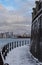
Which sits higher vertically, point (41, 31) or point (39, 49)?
point (41, 31)

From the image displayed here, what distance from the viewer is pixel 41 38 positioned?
67.6 feet

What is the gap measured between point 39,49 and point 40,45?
20.3 inches

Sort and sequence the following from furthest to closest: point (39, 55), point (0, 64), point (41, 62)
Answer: point (39, 55) → point (41, 62) → point (0, 64)

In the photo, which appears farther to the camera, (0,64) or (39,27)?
(39,27)

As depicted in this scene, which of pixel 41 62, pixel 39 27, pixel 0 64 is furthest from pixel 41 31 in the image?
pixel 0 64

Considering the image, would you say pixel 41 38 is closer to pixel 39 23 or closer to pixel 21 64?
pixel 39 23

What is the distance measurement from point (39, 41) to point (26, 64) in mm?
3228

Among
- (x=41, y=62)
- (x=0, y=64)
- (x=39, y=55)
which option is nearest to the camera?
(x=0, y=64)

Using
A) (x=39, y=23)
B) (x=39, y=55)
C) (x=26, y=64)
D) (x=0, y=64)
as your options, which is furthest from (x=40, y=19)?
(x=0, y=64)

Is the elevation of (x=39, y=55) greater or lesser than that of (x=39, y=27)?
lesser

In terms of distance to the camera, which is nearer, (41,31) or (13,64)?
(13,64)

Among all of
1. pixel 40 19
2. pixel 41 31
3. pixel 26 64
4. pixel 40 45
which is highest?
pixel 40 19

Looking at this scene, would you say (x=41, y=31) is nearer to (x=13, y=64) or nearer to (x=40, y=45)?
(x=40, y=45)

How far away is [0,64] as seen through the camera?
11703 mm
